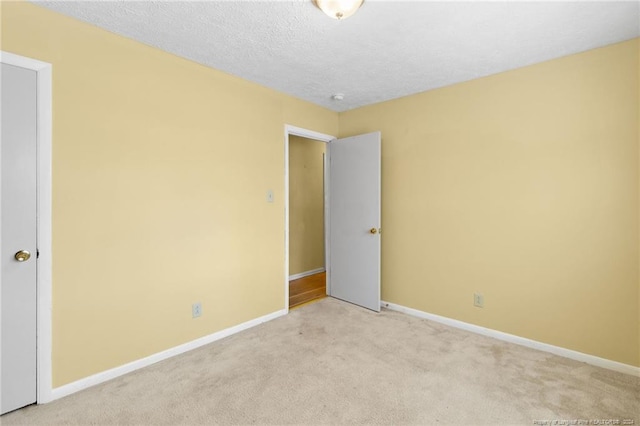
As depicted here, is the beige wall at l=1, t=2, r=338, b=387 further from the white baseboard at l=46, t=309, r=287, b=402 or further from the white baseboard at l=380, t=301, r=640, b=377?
A: the white baseboard at l=380, t=301, r=640, b=377

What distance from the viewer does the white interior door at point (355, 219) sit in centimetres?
347

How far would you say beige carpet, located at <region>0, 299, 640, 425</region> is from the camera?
1.78 meters

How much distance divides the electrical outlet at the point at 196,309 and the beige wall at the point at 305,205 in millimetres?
2294

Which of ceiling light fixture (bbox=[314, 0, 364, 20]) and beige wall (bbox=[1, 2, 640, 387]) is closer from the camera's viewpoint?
ceiling light fixture (bbox=[314, 0, 364, 20])

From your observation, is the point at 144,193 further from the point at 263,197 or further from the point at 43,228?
the point at 263,197

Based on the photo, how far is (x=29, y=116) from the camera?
1837mm

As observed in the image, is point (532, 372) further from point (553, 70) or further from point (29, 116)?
point (29, 116)

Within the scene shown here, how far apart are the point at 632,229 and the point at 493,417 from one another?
1.68m

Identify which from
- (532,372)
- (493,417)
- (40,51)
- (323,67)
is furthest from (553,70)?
(40,51)

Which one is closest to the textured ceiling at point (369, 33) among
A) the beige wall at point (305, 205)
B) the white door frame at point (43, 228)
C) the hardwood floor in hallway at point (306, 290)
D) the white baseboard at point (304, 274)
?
the white door frame at point (43, 228)

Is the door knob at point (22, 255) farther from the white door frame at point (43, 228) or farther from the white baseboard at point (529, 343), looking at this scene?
the white baseboard at point (529, 343)

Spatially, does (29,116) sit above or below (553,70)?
below

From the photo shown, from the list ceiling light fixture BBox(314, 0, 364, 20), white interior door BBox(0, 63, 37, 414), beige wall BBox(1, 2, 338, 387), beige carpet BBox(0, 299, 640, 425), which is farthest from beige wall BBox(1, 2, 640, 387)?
ceiling light fixture BBox(314, 0, 364, 20)

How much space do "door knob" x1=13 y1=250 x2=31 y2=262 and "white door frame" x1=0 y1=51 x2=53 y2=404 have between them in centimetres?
5
